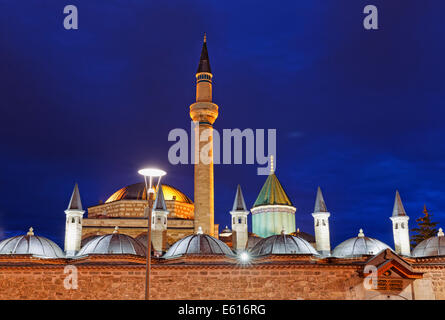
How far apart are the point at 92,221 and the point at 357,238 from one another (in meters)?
20.9

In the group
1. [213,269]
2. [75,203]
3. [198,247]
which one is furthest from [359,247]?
[75,203]

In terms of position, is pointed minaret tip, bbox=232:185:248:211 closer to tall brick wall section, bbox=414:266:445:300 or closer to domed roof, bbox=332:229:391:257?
domed roof, bbox=332:229:391:257

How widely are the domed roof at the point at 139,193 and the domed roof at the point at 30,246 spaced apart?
601 inches

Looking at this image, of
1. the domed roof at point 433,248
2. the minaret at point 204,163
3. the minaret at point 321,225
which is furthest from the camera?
the minaret at point 204,163

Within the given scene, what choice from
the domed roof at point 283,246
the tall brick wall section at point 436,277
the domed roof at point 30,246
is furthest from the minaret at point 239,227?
the tall brick wall section at point 436,277

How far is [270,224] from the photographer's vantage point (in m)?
40.8

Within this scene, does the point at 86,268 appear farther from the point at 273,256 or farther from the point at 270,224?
the point at 270,224

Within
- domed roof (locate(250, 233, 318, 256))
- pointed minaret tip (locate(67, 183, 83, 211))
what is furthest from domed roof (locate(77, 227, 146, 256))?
domed roof (locate(250, 233, 318, 256))

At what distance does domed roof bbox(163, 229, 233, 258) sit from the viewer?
24750mm

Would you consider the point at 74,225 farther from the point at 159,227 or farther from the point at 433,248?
the point at 433,248

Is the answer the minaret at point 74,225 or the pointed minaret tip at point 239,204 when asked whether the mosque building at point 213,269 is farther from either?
the pointed minaret tip at point 239,204

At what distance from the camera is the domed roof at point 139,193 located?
43469 mm

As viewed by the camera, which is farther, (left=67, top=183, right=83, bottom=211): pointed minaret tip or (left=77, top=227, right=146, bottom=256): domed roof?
(left=67, top=183, right=83, bottom=211): pointed minaret tip
